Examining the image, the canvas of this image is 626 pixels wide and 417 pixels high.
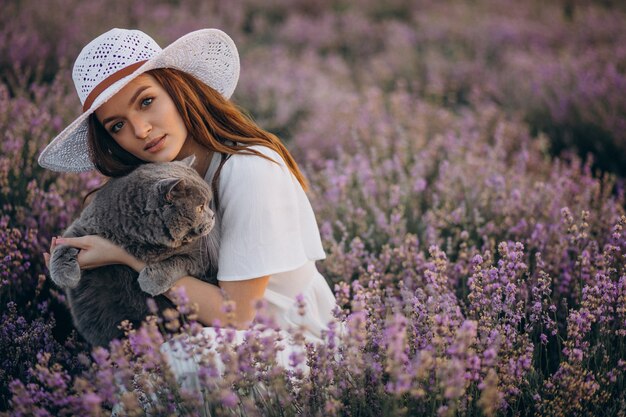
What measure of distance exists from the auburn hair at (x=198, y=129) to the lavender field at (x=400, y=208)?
645 millimetres

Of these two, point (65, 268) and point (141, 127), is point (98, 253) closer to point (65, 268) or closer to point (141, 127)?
point (65, 268)

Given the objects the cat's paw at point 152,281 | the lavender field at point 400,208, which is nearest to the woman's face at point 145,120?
the cat's paw at point 152,281

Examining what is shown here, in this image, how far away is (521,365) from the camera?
5.71ft

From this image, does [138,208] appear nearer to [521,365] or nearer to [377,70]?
[521,365]

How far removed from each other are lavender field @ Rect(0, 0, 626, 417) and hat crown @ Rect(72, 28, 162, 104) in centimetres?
91

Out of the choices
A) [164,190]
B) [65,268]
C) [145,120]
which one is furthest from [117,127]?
[65,268]

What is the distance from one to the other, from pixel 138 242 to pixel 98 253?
14 cm

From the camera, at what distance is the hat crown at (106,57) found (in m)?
2.06

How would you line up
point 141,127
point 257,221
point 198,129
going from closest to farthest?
point 257,221, point 141,127, point 198,129

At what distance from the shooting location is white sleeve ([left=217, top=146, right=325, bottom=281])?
195 centimetres

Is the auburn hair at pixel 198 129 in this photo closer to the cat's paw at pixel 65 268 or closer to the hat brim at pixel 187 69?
the hat brim at pixel 187 69

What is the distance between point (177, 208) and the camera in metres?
1.84

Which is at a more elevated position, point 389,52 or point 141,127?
point 141,127

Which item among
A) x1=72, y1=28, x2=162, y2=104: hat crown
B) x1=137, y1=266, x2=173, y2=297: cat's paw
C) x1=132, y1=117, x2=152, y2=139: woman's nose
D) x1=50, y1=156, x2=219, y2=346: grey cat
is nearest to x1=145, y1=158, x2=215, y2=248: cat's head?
x1=50, y1=156, x2=219, y2=346: grey cat
